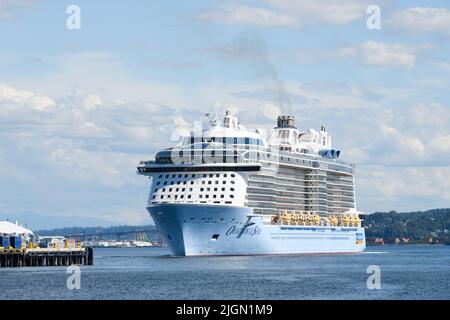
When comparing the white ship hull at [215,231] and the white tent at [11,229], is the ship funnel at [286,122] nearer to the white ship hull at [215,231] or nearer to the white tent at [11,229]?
the white ship hull at [215,231]

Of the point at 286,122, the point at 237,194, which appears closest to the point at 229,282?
the point at 237,194

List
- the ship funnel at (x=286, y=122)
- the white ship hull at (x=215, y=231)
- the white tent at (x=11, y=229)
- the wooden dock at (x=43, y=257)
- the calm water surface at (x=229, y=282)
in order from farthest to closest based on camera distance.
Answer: the ship funnel at (x=286, y=122), the white tent at (x=11, y=229), the white ship hull at (x=215, y=231), the wooden dock at (x=43, y=257), the calm water surface at (x=229, y=282)

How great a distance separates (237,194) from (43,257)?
68.6 feet

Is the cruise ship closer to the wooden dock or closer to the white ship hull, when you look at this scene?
the white ship hull

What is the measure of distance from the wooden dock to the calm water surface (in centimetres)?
516

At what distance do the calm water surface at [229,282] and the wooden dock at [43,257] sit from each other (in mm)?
5160

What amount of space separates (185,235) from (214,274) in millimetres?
23627

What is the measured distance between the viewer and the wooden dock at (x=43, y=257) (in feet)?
343

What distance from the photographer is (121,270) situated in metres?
99.0

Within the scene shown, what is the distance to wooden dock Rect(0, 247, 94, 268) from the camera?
104 m

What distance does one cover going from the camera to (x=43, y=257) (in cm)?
10750

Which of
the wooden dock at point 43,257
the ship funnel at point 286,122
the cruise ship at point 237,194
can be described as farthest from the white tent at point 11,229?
the ship funnel at point 286,122

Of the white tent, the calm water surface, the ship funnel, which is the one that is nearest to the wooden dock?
the calm water surface
